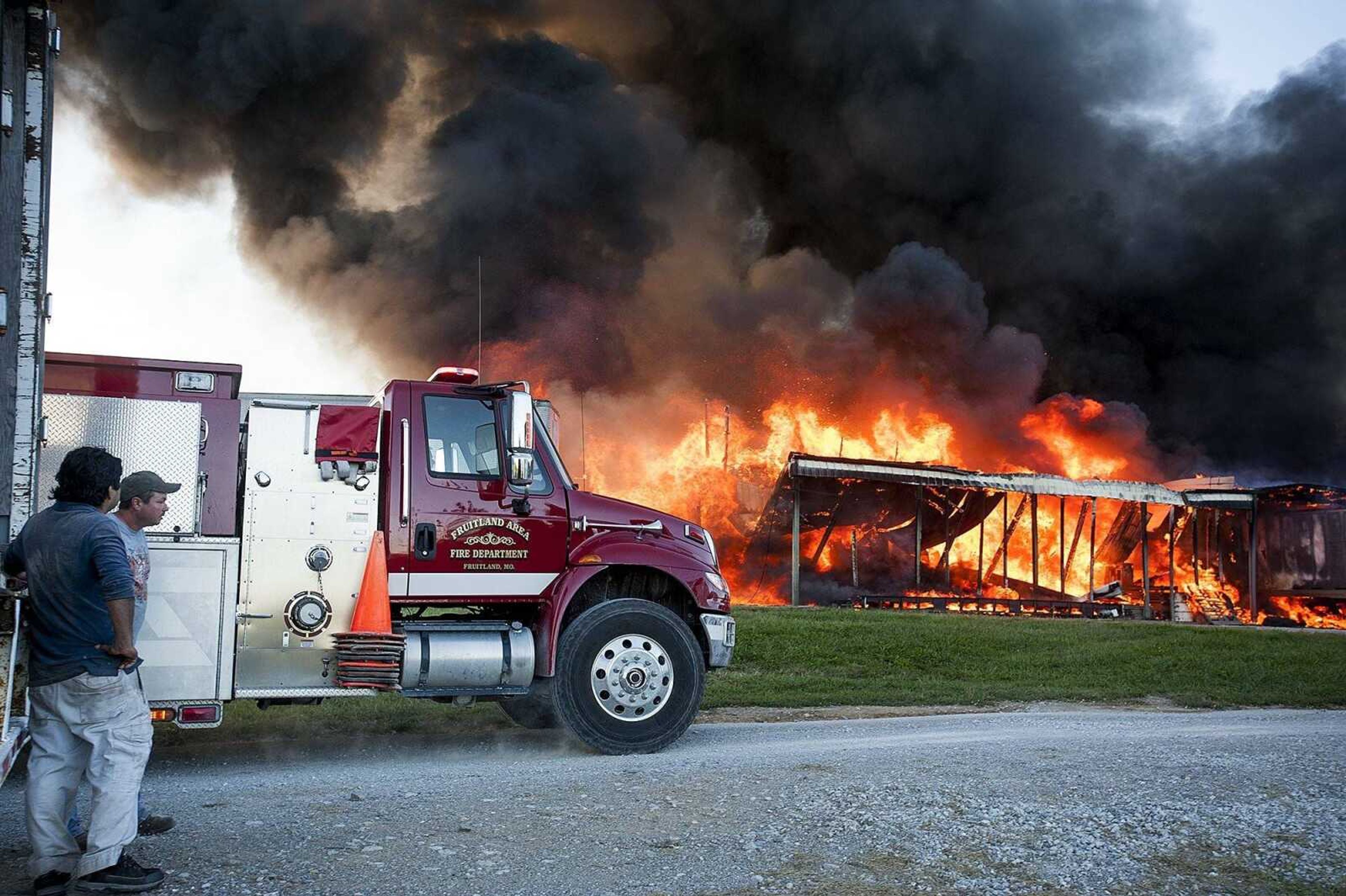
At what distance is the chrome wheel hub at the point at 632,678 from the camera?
28.1 feet

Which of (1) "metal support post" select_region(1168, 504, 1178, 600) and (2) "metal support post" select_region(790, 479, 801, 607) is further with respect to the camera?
(1) "metal support post" select_region(1168, 504, 1178, 600)

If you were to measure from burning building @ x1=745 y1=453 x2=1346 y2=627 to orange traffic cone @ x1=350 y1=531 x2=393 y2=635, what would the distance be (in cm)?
1716

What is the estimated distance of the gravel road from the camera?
509 centimetres

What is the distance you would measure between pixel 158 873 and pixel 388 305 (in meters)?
34.7

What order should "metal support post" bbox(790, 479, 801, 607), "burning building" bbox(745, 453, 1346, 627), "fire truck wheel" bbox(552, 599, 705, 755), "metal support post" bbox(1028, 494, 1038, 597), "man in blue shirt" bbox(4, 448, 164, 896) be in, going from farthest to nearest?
"metal support post" bbox(1028, 494, 1038, 597)
"burning building" bbox(745, 453, 1346, 627)
"metal support post" bbox(790, 479, 801, 607)
"fire truck wheel" bbox(552, 599, 705, 755)
"man in blue shirt" bbox(4, 448, 164, 896)

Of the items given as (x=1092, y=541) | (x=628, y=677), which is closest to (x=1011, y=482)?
(x=1092, y=541)

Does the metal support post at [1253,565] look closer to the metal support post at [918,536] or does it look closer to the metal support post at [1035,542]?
the metal support post at [1035,542]

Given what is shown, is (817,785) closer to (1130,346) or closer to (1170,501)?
(1170,501)

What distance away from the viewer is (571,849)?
18.1ft

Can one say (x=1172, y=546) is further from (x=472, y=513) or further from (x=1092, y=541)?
(x=472, y=513)

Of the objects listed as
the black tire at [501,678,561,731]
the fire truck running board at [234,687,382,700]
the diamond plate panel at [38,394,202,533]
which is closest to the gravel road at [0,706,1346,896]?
the fire truck running board at [234,687,382,700]

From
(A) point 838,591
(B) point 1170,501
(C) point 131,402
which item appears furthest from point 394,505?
(B) point 1170,501

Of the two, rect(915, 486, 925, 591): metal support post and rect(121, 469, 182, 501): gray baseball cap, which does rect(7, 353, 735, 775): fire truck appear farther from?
rect(915, 486, 925, 591): metal support post

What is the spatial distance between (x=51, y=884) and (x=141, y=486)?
1.82 metres
